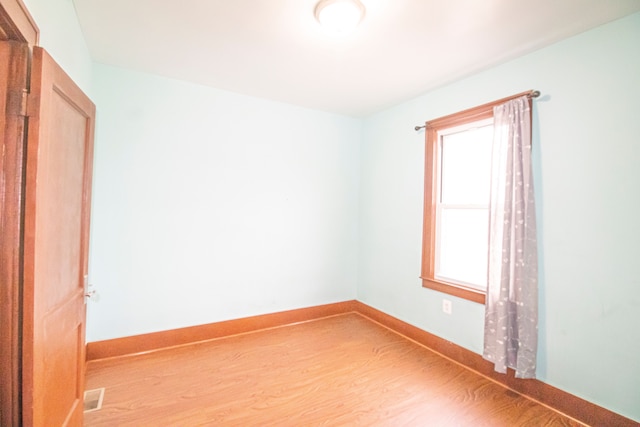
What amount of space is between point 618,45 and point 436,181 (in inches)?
58.1

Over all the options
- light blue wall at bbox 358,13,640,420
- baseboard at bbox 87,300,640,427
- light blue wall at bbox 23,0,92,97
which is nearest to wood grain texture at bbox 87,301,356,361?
baseboard at bbox 87,300,640,427

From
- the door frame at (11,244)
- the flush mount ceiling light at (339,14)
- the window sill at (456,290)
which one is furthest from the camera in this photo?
the window sill at (456,290)

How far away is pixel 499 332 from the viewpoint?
2125 millimetres

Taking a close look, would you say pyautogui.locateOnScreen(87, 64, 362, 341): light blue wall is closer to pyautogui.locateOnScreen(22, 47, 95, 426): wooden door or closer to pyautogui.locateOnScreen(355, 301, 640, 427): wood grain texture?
pyautogui.locateOnScreen(22, 47, 95, 426): wooden door

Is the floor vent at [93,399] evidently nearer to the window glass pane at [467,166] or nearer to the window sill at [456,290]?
the window sill at [456,290]

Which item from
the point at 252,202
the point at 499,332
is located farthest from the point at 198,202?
the point at 499,332

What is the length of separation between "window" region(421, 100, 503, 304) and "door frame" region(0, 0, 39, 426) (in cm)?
284

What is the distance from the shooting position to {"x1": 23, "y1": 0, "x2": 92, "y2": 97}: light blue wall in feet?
4.26

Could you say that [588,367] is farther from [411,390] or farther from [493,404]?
[411,390]

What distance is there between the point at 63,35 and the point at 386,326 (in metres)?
3.62

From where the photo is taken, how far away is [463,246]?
272cm

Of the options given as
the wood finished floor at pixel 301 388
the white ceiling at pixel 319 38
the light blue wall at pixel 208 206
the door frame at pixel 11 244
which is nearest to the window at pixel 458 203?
the white ceiling at pixel 319 38

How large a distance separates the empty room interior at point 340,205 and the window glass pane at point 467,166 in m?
0.09

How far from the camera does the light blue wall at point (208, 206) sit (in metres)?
2.53
